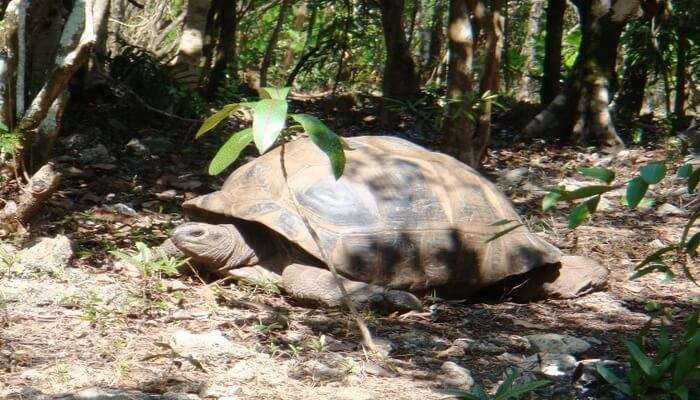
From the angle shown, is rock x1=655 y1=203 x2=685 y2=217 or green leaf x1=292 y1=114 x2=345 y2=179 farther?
rock x1=655 y1=203 x2=685 y2=217

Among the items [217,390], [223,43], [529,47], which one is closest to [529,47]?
[529,47]

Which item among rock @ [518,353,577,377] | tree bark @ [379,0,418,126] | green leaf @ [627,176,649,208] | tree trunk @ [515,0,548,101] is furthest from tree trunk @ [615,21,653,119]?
green leaf @ [627,176,649,208]

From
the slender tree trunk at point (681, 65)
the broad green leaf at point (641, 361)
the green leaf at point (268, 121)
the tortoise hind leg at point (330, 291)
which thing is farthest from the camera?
the slender tree trunk at point (681, 65)

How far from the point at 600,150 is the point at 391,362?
207 inches

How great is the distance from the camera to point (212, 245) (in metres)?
4.44

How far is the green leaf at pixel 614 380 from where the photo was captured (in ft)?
9.92

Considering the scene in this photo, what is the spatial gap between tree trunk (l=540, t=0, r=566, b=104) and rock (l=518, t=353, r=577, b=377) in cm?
610

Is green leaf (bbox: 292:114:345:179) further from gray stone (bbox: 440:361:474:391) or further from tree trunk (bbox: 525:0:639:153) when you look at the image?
tree trunk (bbox: 525:0:639:153)

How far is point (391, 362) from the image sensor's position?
363cm

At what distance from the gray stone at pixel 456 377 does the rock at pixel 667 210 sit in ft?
11.3

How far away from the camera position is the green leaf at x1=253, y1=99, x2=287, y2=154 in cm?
278

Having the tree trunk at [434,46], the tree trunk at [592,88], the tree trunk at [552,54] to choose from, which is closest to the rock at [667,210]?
the tree trunk at [592,88]

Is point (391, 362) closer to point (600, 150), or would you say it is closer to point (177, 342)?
point (177, 342)

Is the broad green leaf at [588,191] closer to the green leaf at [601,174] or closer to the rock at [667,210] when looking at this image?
the green leaf at [601,174]
